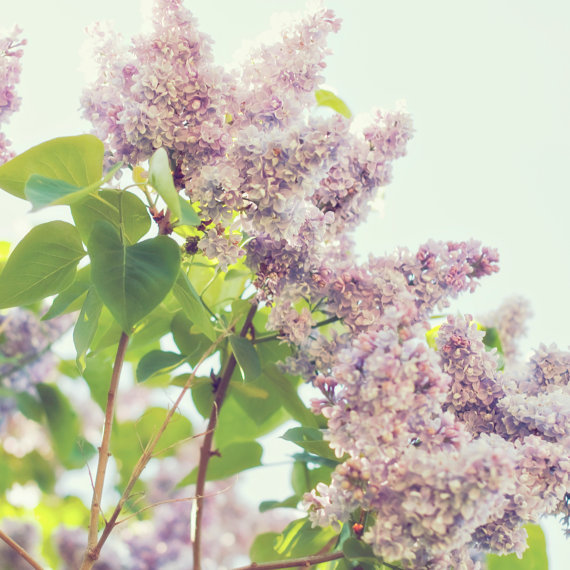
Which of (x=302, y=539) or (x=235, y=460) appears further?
(x=235, y=460)

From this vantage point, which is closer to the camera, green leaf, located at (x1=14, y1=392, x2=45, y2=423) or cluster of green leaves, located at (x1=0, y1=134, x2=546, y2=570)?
cluster of green leaves, located at (x1=0, y1=134, x2=546, y2=570)

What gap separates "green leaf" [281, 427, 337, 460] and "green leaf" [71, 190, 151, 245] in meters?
0.27

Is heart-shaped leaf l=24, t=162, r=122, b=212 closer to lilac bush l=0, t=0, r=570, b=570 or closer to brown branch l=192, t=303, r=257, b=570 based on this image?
lilac bush l=0, t=0, r=570, b=570

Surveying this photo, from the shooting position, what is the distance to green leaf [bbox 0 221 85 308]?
680 millimetres

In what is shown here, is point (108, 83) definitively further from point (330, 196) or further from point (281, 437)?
point (281, 437)

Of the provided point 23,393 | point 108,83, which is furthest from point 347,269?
point 23,393

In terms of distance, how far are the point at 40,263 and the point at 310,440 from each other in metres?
0.35

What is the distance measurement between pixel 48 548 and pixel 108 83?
3.24ft

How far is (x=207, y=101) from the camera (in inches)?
27.0

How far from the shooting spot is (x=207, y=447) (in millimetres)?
856

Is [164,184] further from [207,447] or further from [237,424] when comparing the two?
[237,424]

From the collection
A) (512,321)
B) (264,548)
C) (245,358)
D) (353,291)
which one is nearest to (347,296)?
(353,291)

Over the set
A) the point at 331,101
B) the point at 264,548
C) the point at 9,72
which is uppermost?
the point at 331,101

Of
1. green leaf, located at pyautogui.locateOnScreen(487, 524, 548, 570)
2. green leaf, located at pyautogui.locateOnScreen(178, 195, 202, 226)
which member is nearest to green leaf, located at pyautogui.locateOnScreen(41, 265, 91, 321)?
green leaf, located at pyautogui.locateOnScreen(178, 195, 202, 226)
